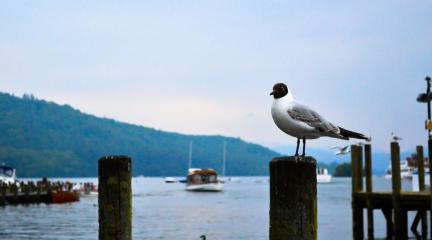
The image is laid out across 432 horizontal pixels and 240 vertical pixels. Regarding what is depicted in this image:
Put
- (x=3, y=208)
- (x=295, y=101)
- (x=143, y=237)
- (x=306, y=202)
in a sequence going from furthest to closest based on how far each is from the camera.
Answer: (x=3, y=208), (x=143, y=237), (x=295, y=101), (x=306, y=202)

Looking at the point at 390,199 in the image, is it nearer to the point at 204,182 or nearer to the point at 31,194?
the point at 31,194

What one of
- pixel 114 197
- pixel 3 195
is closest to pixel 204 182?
pixel 3 195

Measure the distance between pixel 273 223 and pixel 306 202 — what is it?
356 millimetres

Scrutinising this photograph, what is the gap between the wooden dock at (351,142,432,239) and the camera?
23.3m

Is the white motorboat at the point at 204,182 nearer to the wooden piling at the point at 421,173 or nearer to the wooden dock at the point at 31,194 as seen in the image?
the wooden dock at the point at 31,194

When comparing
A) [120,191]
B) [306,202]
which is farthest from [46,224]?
[306,202]

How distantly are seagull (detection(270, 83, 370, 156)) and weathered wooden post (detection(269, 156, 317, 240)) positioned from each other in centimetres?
119

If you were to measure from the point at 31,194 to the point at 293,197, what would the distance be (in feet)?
198

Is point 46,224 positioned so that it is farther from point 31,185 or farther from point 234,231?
point 31,185

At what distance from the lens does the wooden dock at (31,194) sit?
197 feet

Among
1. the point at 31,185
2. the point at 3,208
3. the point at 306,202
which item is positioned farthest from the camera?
the point at 31,185

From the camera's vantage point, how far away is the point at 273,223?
6.34 meters

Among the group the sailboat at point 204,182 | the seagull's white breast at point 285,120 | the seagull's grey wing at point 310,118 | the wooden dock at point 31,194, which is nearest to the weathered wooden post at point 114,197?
the seagull's white breast at point 285,120

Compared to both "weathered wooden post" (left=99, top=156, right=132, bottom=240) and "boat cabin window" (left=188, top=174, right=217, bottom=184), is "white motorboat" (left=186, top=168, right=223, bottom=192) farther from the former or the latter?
"weathered wooden post" (left=99, top=156, right=132, bottom=240)
